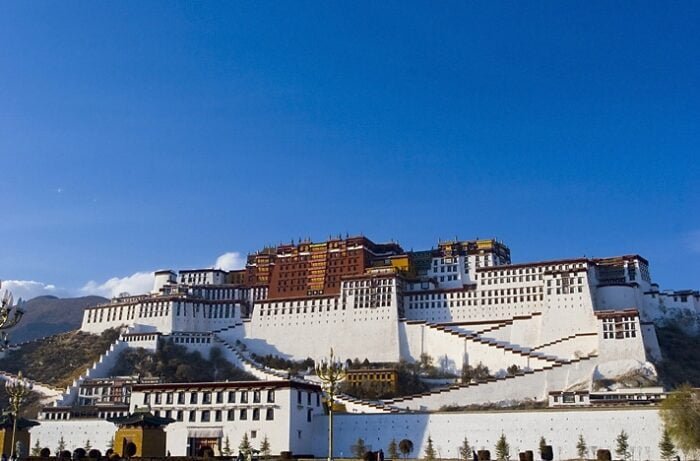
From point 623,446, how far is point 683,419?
3.85 m

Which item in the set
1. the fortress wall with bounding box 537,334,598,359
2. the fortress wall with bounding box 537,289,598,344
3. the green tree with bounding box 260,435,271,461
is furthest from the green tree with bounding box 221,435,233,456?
the fortress wall with bounding box 537,289,598,344

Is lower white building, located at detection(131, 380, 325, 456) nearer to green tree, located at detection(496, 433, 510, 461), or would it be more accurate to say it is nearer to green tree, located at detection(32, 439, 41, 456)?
green tree, located at detection(32, 439, 41, 456)

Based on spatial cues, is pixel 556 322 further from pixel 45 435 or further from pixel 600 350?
pixel 45 435

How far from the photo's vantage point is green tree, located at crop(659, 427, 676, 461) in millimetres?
41219

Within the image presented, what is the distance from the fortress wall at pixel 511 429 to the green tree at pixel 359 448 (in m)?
0.46

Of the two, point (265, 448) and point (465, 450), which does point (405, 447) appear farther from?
point (265, 448)

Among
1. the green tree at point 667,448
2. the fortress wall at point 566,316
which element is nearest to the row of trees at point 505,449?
the green tree at point 667,448

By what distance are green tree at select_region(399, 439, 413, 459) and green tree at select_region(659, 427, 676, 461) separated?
15382 millimetres

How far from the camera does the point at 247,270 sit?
105938 millimetres

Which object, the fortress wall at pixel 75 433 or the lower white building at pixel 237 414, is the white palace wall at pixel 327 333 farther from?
the fortress wall at pixel 75 433

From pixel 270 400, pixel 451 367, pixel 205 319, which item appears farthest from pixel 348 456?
pixel 205 319

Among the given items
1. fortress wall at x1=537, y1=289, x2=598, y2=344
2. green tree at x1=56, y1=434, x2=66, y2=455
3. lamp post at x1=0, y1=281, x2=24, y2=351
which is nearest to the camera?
lamp post at x1=0, y1=281, x2=24, y2=351

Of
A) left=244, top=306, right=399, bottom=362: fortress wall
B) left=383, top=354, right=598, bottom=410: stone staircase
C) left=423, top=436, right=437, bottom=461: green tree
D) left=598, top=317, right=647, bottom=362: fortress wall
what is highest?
left=244, top=306, right=399, bottom=362: fortress wall

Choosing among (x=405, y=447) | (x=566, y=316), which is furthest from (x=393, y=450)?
(x=566, y=316)
